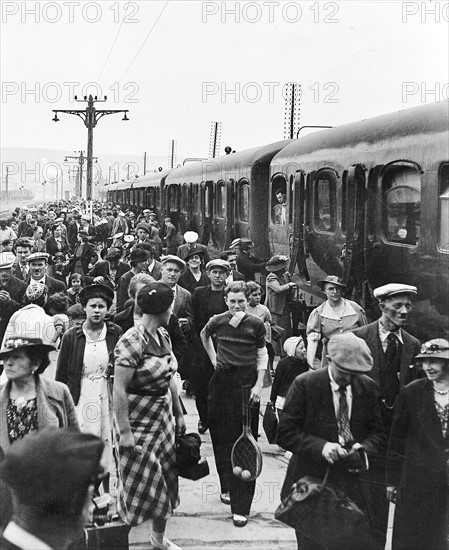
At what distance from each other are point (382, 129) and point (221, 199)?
344 inches

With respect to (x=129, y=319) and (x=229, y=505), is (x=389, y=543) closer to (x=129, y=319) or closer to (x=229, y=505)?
(x=229, y=505)

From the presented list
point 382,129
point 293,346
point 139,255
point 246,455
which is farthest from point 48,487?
point 382,129

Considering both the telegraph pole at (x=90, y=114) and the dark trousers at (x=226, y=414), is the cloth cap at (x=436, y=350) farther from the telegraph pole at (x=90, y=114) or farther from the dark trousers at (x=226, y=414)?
the telegraph pole at (x=90, y=114)

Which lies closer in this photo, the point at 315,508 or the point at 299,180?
the point at 315,508

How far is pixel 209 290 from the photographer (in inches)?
265

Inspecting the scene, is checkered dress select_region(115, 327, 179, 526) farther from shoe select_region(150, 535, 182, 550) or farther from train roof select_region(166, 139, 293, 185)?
train roof select_region(166, 139, 293, 185)

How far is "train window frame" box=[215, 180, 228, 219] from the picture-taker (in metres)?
16.4

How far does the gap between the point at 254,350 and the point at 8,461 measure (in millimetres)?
3212

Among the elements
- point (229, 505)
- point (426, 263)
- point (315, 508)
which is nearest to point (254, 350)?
point (229, 505)

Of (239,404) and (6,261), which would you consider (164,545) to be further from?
(6,261)

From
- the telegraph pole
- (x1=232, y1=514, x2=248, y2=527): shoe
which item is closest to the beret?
(x1=232, y1=514, x2=248, y2=527): shoe

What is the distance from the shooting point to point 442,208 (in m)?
6.76

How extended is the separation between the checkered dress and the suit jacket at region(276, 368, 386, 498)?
2.70 ft

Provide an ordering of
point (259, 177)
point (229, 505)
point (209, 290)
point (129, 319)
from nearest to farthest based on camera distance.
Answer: point (229, 505) < point (129, 319) < point (209, 290) < point (259, 177)
